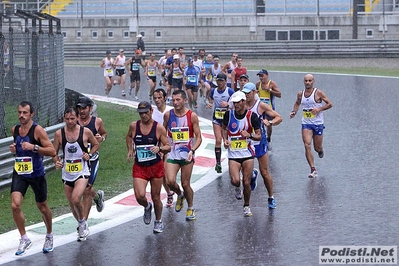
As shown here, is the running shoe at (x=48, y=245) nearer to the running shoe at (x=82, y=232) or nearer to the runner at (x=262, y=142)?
the running shoe at (x=82, y=232)

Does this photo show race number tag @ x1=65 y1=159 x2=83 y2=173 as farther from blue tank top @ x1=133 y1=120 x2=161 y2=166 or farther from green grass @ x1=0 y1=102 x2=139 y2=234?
green grass @ x1=0 y1=102 x2=139 y2=234

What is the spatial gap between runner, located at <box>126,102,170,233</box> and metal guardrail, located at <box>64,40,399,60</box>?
107 ft

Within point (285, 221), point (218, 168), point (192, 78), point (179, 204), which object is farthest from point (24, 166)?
point (192, 78)

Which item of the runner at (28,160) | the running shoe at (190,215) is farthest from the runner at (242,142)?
the runner at (28,160)

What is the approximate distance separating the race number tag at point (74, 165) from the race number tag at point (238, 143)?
240cm

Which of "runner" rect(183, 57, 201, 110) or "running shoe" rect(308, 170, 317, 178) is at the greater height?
"runner" rect(183, 57, 201, 110)

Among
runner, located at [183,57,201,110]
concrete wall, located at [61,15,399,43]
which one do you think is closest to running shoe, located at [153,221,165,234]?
runner, located at [183,57,201,110]

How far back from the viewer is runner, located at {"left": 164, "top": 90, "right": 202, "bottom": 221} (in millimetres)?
12492

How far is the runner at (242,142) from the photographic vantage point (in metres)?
12.5

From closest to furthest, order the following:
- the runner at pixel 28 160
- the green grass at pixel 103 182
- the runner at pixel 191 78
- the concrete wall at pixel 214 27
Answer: the runner at pixel 28 160 → the green grass at pixel 103 182 → the runner at pixel 191 78 → the concrete wall at pixel 214 27

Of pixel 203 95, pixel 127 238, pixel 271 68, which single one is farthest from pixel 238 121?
pixel 271 68

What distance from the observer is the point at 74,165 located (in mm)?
11188

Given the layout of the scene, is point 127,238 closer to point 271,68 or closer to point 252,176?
point 252,176

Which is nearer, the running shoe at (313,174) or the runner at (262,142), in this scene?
the runner at (262,142)
